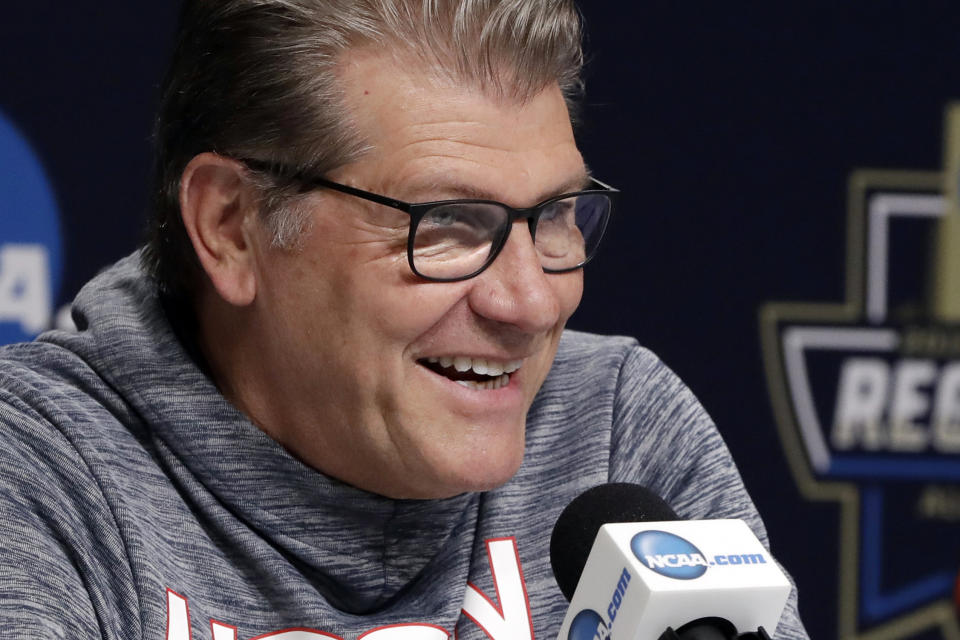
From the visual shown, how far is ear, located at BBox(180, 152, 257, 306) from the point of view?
4.56 feet

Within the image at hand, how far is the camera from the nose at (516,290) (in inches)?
51.1

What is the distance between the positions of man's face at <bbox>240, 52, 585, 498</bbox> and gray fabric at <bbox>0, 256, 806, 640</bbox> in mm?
114

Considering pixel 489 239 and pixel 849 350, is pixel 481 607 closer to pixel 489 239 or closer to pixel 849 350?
pixel 489 239

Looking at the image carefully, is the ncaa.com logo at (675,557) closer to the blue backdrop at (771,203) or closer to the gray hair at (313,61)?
the gray hair at (313,61)

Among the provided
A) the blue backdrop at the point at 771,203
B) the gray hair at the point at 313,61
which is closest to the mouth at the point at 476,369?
the gray hair at the point at 313,61

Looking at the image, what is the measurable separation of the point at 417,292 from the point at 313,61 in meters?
0.28

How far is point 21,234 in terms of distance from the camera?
239 cm

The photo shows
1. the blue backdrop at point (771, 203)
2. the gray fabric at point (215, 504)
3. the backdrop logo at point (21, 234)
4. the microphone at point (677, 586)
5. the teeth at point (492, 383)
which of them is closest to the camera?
the microphone at point (677, 586)

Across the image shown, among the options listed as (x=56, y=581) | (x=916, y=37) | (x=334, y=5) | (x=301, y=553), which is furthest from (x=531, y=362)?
(x=916, y=37)

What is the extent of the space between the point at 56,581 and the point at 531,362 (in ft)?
1.81

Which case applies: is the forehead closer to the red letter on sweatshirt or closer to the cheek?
the cheek

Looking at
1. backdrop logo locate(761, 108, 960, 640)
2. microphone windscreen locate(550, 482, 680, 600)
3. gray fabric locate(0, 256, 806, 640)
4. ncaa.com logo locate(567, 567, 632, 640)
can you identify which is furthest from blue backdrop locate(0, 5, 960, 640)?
ncaa.com logo locate(567, 567, 632, 640)

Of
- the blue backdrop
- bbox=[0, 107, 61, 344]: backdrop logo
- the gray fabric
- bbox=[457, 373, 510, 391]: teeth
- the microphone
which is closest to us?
the microphone

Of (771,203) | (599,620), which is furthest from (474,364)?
(771,203)
